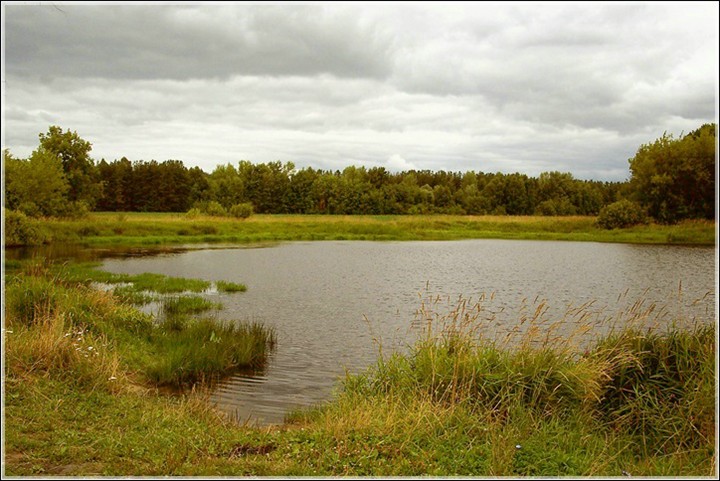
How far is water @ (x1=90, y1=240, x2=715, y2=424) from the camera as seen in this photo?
11.1m

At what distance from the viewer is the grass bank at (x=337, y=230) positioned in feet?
149

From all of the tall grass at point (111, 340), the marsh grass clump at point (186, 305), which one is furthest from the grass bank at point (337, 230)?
the tall grass at point (111, 340)

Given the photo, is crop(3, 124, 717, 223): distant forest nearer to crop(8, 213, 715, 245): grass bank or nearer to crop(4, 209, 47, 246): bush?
Result: crop(8, 213, 715, 245): grass bank

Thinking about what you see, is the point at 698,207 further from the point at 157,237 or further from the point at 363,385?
the point at 363,385

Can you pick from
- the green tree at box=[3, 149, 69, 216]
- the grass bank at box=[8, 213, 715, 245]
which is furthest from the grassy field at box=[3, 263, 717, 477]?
the green tree at box=[3, 149, 69, 216]

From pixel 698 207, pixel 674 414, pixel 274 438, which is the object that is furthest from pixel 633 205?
pixel 274 438

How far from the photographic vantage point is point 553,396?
7367mm

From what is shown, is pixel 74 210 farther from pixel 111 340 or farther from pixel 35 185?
pixel 111 340

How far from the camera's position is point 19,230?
35.1 metres

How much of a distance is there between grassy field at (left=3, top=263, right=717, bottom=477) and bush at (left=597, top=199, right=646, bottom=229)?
50.7 metres

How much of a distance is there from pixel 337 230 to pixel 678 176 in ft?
108

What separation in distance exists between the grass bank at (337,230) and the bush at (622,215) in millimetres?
838

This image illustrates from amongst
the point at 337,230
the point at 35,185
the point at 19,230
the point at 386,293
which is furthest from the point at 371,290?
the point at 337,230

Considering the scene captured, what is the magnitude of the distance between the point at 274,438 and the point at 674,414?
17.1 feet
